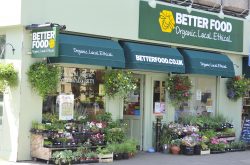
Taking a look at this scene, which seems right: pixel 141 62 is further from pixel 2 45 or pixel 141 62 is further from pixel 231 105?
pixel 231 105

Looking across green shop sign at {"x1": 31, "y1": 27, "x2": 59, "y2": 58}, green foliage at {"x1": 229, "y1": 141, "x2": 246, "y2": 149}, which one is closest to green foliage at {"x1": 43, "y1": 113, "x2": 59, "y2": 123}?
green shop sign at {"x1": 31, "y1": 27, "x2": 59, "y2": 58}

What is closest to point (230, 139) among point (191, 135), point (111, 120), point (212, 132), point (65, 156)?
point (212, 132)

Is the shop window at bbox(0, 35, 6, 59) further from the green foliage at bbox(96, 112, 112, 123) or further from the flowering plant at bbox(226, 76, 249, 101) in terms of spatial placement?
the flowering plant at bbox(226, 76, 249, 101)

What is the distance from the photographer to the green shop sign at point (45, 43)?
1266 centimetres

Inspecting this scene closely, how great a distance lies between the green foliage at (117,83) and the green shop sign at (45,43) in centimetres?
259

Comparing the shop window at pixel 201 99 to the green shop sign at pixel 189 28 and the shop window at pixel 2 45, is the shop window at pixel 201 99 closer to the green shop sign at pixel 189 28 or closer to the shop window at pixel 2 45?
the green shop sign at pixel 189 28

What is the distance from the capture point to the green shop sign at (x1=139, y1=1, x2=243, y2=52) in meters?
16.1

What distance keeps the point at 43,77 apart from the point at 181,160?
4740mm

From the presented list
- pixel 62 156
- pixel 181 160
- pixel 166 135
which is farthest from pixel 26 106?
pixel 166 135

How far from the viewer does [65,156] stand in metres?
12.8

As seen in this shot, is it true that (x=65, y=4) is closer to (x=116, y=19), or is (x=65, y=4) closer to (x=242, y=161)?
(x=116, y=19)

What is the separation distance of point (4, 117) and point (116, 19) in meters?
4.41

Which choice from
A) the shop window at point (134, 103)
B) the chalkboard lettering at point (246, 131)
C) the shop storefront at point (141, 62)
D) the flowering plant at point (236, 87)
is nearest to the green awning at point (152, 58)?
the shop storefront at point (141, 62)

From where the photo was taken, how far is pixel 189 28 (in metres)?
17.3
